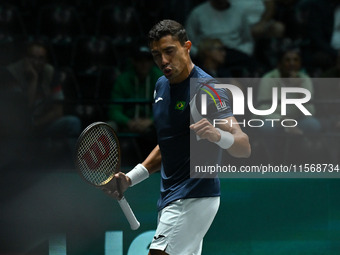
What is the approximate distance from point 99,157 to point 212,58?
258cm

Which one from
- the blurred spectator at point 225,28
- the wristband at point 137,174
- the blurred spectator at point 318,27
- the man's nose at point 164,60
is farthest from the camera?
the blurred spectator at point 318,27

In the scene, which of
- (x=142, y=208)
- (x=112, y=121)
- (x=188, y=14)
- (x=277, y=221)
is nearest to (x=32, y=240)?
(x=142, y=208)

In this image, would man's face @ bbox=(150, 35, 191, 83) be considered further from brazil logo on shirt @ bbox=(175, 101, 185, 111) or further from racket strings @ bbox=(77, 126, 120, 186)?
racket strings @ bbox=(77, 126, 120, 186)

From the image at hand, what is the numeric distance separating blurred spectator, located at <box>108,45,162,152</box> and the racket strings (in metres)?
1.72

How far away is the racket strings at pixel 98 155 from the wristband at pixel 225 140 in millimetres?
675

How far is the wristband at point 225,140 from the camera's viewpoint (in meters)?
3.21

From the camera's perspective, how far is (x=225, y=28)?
6738 mm

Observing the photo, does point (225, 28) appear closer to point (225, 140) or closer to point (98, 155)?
point (98, 155)

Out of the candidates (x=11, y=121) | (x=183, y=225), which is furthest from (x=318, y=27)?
(x=183, y=225)

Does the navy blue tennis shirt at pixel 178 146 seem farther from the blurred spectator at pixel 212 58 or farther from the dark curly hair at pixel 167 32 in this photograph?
the blurred spectator at pixel 212 58

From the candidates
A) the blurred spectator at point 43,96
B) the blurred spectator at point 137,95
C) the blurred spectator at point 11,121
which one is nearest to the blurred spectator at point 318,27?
the blurred spectator at point 137,95

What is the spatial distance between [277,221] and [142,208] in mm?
867

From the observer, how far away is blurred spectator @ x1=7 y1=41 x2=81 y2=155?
18.2 feet

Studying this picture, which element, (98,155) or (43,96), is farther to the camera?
(43,96)
